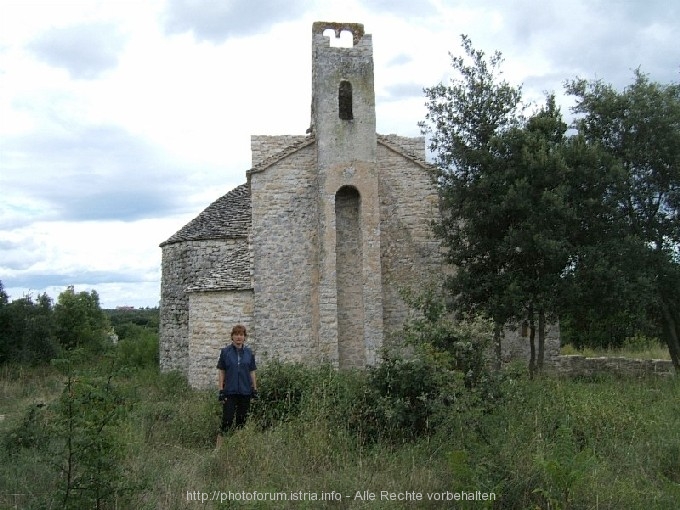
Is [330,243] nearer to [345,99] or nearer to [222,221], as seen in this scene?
[345,99]

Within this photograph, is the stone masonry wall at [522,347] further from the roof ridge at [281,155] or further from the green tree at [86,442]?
the green tree at [86,442]

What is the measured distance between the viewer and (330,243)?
1695 cm

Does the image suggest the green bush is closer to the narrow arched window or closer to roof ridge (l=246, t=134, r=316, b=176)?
roof ridge (l=246, t=134, r=316, b=176)

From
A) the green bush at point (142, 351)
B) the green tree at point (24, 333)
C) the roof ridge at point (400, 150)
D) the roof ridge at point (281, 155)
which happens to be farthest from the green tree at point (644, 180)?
the green tree at point (24, 333)

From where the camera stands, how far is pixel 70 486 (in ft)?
18.7

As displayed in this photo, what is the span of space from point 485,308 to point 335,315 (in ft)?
13.9

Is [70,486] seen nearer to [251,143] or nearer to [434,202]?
[434,202]

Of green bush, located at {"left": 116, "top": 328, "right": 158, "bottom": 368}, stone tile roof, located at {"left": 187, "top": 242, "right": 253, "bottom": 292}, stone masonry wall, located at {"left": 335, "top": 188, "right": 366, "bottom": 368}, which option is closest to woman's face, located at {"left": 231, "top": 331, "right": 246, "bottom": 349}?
stone tile roof, located at {"left": 187, "top": 242, "right": 253, "bottom": 292}

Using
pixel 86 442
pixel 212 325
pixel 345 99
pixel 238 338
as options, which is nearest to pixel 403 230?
pixel 345 99

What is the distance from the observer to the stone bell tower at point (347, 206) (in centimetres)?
1675

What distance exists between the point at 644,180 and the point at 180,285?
47.8ft

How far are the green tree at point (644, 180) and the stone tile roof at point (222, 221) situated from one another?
11.0 m

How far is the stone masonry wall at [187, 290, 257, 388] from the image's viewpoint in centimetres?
1698

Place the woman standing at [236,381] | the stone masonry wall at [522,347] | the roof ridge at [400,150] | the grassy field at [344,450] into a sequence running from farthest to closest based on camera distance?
the stone masonry wall at [522,347]
the roof ridge at [400,150]
the woman standing at [236,381]
the grassy field at [344,450]
